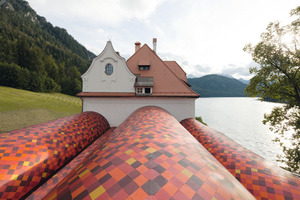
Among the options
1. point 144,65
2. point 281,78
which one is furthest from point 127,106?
point 281,78

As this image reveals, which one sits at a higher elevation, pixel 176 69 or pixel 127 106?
pixel 176 69

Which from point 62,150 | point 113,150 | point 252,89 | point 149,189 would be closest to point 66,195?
point 113,150

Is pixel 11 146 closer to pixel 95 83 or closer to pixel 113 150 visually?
pixel 113 150

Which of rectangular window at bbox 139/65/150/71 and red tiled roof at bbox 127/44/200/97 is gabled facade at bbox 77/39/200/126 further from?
rectangular window at bbox 139/65/150/71

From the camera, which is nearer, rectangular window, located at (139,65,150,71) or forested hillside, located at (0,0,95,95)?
rectangular window, located at (139,65,150,71)

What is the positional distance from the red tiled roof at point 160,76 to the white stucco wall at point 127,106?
1.79 ft

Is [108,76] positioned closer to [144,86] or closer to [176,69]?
[144,86]

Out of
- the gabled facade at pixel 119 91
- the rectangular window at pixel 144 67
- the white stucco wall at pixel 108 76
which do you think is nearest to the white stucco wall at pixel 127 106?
the gabled facade at pixel 119 91

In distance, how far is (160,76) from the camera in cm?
935

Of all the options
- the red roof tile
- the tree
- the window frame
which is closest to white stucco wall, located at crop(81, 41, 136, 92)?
the window frame

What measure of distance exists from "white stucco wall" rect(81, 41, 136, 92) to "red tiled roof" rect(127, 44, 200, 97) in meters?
1.38

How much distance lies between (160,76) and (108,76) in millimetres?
4089

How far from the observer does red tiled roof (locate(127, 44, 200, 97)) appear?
8.49 meters

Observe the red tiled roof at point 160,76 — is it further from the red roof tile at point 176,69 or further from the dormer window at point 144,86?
the red roof tile at point 176,69
